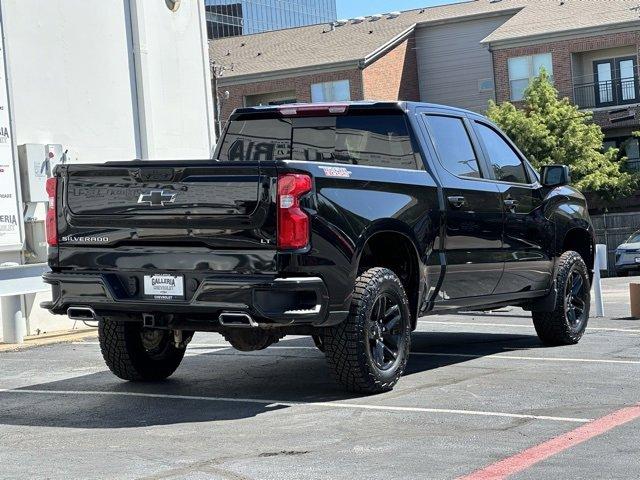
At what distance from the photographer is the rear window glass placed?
916 cm

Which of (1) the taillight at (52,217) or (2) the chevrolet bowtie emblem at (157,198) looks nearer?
(2) the chevrolet bowtie emblem at (157,198)

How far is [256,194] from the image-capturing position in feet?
24.4

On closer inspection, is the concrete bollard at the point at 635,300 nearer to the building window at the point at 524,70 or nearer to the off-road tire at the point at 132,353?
the off-road tire at the point at 132,353

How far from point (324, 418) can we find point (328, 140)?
281 centimetres

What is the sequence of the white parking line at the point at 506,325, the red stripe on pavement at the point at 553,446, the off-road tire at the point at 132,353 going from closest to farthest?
1. the red stripe on pavement at the point at 553,446
2. the off-road tire at the point at 132,353
3. the white parking line at the point at 506,325

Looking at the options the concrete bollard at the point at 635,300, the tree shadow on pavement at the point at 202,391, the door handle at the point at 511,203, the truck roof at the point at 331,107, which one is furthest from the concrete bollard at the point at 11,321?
the concrete bollard at the point at 635,300

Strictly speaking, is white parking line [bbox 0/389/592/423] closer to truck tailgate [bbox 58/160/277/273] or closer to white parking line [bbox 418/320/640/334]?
truck tailgate [bbox 58/160/277/273]

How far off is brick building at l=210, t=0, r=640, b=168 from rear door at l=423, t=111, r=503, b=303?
40.7 metres

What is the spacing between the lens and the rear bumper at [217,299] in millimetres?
7398

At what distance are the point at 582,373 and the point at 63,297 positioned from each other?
153 inches

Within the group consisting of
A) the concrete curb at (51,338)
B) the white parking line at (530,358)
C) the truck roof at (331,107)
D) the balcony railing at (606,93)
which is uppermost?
the balcony railing at (606,93)

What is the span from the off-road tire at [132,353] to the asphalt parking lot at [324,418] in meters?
0.20

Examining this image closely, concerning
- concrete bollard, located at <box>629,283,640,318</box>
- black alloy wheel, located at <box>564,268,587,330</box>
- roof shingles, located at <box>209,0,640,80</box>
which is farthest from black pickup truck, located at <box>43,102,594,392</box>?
roof shingles, located at <box>209,0,640,80</box>

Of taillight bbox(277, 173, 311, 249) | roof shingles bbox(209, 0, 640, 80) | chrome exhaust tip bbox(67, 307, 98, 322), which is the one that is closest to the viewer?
taillight bbox(277, 173, 311, 249)
